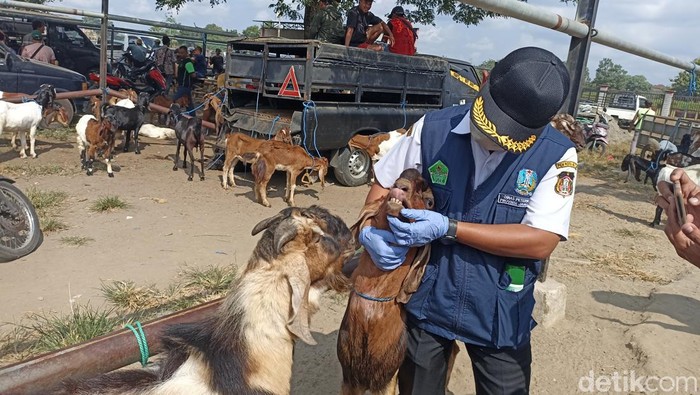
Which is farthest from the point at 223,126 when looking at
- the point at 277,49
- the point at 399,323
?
the point at 399,323

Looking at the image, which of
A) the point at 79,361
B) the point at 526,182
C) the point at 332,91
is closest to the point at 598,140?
the point at 332,91

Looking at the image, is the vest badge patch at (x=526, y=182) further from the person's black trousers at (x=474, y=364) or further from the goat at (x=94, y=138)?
the goat at (x=94, y=138)

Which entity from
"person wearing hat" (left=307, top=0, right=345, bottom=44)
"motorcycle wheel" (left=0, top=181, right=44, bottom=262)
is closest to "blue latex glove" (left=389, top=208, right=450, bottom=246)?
"motorcycle wheel" (left=0, top=181, right=44, bottom=262)

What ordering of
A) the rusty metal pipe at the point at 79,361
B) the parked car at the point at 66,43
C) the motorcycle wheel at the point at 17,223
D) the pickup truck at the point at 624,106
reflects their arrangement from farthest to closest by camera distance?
the pickup truck at the point at 624,106
the parked car at the point at 66,43
the motorcycle wheel at the point at 17,223
the rusty metal pipe at the point at 79,361

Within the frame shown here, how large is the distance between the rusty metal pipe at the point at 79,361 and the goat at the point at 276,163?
588 cm

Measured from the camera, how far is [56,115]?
11.8 meters

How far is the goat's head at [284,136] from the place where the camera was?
328 inches

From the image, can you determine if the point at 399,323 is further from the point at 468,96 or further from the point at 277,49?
the point at 468,96

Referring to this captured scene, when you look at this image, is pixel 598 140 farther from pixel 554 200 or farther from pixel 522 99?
pixel 522 99

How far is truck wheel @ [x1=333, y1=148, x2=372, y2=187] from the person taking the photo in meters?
9.34

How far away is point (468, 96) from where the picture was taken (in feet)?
38.1

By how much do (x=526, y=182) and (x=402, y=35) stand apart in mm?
9219

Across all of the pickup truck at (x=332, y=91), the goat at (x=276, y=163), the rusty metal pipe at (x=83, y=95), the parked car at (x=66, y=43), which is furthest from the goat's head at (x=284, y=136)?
the parked car at (x=66, y=43)

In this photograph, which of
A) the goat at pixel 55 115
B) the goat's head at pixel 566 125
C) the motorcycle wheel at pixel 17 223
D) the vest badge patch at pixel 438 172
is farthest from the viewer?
the goat at pixel 55 115
